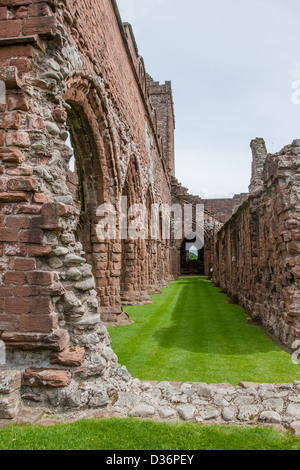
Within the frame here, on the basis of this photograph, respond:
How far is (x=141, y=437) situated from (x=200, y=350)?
119 inches

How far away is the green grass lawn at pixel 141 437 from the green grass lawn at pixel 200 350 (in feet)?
4.44

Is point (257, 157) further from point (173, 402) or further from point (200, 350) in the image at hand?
point (173, 402)

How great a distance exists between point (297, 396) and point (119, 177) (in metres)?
6.29

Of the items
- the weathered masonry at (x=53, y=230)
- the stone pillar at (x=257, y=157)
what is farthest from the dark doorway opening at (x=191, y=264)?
the weathered masonry at (x=53, y=230)

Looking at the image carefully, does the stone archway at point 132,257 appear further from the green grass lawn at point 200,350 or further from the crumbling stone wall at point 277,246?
the crumbling stone wall at point 277,246

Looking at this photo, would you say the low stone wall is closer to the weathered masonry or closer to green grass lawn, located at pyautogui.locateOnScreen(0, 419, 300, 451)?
the weathered masonry

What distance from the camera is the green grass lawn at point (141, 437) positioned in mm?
2598

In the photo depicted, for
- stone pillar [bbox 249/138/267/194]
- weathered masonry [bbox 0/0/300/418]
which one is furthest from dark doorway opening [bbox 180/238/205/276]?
weathered masonry [bbox 0/0/300/418]

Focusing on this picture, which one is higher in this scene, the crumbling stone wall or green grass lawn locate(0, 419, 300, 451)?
the crumbling stone wall

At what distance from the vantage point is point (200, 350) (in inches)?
220

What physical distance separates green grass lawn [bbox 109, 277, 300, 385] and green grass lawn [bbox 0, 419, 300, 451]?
4.44 ft

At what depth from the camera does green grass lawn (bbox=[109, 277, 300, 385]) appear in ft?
14.4

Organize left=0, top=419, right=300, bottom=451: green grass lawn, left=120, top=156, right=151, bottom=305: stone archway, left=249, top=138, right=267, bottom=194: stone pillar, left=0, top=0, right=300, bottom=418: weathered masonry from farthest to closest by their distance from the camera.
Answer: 1. left=249, top=138, right=267, bottom=194: stone pillar
2. left=120, top=156, right=151, bottom=305: stone archway
3. left=0, top=0, right=300, bottom=418: weathered masonry
4. left=0, top=419, right=300, bottom=451: green grass lawn

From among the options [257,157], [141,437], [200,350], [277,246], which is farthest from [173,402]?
[257,157]
